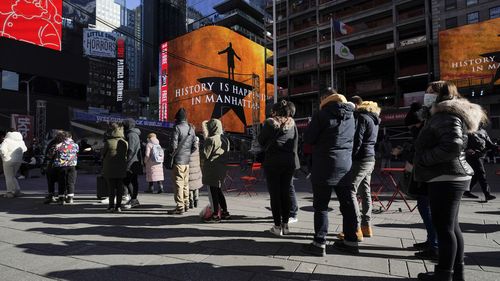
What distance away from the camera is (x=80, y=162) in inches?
683

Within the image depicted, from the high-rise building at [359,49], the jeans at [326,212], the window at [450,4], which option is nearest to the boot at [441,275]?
the jeans at [326,212]

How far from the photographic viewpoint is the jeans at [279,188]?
4301mm

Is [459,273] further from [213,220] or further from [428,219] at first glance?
[213,220]

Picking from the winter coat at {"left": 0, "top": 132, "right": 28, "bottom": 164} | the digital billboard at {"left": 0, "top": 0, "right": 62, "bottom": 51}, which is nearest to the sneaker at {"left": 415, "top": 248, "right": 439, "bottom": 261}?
the winter coat at {"left": 0, "top": 132, "right": 28, "bottom": 164}

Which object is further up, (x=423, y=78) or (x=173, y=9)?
(x=173, y=9)

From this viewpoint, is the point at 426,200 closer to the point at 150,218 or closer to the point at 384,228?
the point at 384,228

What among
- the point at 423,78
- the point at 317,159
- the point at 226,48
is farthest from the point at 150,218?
the point at 226,48

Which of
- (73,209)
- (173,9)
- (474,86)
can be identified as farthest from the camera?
(173,9)

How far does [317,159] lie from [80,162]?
16.7 metres

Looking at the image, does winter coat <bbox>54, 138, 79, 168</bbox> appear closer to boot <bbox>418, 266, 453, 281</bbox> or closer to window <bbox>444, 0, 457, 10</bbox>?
boot <bbox>418, 266, 453, 281</bbox>

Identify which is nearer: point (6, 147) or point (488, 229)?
point (488, 229)

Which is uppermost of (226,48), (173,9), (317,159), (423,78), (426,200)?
(173,9)

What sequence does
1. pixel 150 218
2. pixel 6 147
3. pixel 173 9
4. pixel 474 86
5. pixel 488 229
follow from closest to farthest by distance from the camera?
pixel 488 229, pixel 150 218, pixel 6 147, pixel 474 86, pixel 173 9

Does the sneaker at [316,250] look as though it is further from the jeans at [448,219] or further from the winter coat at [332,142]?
the jeans at [448,219]
